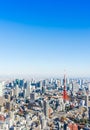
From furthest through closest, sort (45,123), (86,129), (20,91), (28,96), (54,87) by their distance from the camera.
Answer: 1. (54,87)
2. (20,91)
3. (28,96)
4. (45,123)
5. (86,129)

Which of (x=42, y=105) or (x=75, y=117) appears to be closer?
(x=75, y=117)

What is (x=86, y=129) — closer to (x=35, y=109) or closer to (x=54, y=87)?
(x=35, y=109)

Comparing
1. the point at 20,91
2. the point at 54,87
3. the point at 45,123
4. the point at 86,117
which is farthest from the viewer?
the point at 54,87

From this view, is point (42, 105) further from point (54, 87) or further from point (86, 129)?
point (54, 87)

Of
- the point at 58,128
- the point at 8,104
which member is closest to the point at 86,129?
the point at 58,128

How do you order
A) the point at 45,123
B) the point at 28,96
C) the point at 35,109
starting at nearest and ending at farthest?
the point at 45,123, the point at 35,109, the point at 28,96

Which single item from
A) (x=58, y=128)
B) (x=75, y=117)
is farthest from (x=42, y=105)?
(x=58, y=128)

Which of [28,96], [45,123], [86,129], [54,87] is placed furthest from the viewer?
[54,87]

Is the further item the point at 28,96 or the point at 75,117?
the point at 28,96

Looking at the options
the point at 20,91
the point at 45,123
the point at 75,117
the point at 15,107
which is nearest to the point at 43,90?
the point at 20,91
